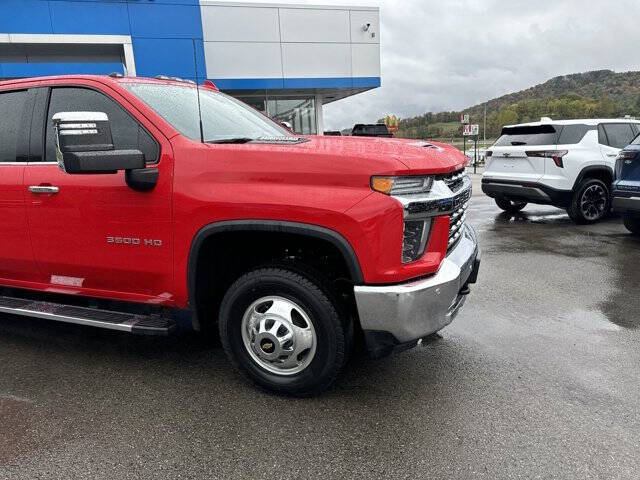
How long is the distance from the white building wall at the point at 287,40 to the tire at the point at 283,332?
1779cm

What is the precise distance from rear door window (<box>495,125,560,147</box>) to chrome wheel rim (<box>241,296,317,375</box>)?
714cm

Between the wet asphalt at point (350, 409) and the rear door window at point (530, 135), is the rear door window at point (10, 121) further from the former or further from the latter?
the rear door window at point (530, 135)

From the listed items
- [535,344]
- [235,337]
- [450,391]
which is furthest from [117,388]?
[535,344]

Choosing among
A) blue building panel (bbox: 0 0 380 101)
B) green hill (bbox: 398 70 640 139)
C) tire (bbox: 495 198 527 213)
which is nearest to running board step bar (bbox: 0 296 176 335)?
tire (bbox: 495 198 527 213)

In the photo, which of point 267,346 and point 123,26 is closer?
point 267,346

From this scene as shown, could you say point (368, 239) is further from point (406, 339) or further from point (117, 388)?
point (117, 388)

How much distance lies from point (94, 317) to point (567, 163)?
772 cm

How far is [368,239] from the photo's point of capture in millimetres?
2463

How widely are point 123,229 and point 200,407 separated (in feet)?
3.86

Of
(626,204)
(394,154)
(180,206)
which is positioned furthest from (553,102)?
(180,206)

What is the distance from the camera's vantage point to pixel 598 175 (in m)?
8.34

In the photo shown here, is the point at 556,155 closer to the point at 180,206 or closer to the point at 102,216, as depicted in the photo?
the point at 180,206

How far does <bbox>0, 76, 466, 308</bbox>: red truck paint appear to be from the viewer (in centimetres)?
249

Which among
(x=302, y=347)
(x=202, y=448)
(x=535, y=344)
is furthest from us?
(x=535, y=344)
